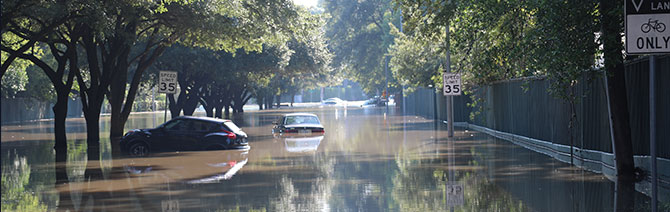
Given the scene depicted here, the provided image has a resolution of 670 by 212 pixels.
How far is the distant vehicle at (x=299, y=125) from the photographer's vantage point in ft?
106

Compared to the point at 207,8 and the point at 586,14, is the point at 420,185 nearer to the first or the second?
the point at 586,14

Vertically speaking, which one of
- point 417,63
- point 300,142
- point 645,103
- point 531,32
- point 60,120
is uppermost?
point 417,63

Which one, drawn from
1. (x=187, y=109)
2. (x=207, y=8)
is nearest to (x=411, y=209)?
(x=207, y=8)

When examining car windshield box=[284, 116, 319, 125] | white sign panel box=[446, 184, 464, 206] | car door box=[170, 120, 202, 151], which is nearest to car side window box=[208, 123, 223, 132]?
car door box=[170, 120, 202, 151]

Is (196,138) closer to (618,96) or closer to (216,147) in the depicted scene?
(216,147)

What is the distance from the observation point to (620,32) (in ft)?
46.7

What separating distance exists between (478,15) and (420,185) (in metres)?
4.51

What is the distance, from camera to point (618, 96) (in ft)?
47.3

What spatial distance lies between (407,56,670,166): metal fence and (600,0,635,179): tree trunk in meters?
0.40

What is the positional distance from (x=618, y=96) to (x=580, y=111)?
14.2 feet

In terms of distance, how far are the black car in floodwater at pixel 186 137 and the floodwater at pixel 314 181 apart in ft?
1.85

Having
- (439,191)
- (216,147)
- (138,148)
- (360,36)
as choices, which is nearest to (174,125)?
(138,148)

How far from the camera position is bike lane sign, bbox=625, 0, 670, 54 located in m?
8.38

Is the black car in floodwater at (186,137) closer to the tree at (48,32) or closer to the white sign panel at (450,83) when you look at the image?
the tree at (48,32)
